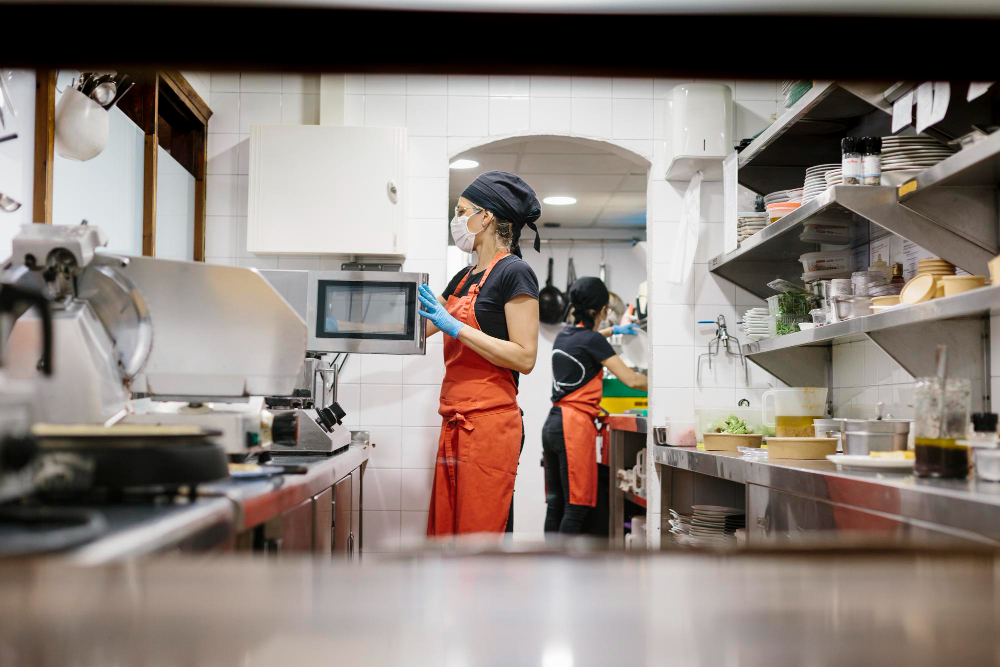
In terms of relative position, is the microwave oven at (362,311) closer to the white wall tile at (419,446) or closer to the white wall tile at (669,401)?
the white wall tile at (419,446)

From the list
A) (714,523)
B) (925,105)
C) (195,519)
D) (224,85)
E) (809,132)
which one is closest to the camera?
(195,519)

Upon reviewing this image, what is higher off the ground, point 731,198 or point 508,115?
point 508,115

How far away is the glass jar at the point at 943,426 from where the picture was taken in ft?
4.68

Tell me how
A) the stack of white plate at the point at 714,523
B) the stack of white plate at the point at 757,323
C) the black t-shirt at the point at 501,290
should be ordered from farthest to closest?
1. the stack of white plate at the point at 757,323
2. the stack of white plate at the point at 714,523
3. the black t-shirt at the point at 501,290

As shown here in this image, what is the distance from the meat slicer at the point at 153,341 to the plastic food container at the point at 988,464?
1.20 meters

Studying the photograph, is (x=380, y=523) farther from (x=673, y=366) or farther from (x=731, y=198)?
(x=731, y=198)

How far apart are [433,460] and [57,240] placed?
2.22 m

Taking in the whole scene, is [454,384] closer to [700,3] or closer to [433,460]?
[433,460]

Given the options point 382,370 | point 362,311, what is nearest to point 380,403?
point 382,370

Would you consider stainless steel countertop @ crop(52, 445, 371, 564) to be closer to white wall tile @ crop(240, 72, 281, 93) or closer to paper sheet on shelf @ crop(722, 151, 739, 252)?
paper sheet on shelf @ crop(722, 151, 739, 252)

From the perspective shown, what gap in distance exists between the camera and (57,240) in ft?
3.90

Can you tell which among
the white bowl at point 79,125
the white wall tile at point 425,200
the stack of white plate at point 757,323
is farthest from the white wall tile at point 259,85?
the stack of white plate at point 757,323

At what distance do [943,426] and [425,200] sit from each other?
2.23 m

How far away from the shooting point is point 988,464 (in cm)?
140
